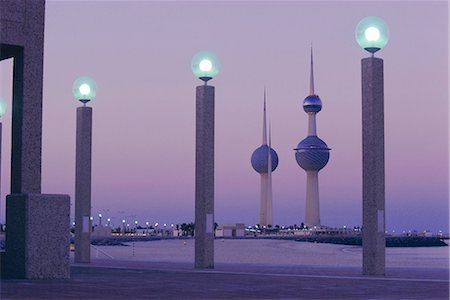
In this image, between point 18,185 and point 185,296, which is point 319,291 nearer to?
point 185,296

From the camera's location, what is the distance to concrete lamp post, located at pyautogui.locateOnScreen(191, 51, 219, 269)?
2848 cm

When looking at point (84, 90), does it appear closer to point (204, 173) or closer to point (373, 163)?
point (204, 173)

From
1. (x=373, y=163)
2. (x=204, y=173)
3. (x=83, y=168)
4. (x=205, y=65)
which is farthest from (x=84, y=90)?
(x=373, y=163)

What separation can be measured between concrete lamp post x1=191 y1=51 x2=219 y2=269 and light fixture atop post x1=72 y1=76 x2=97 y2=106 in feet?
17.6

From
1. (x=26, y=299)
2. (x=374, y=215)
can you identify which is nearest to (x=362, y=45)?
(x=374, y=215)

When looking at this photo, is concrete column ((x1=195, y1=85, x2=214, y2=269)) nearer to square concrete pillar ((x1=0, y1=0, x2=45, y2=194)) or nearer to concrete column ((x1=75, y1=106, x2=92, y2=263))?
concrete column ((x1=75, y1=106, x2=92, y2=263))

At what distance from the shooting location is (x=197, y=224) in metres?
28.9

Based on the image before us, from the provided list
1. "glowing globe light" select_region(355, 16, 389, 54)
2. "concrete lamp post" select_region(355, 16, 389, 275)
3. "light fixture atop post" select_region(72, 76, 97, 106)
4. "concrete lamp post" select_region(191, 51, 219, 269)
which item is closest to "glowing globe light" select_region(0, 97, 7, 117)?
"light fixture atop post" select_region(72, 76, 97, 106)

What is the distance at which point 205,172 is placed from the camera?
1121 inches

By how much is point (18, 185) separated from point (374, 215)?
1030 cm

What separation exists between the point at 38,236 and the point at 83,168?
47.0 feet

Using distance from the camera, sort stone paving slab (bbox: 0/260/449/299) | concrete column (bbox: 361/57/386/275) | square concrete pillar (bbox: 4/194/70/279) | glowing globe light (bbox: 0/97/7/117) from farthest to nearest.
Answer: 1. glowing globe light (bbox: 0/97/7/117)
2. concrete column (bbox: 361/57/386/275)
3. square concrete pillar (bbox: 4/194/70/279)
4. stone paving slab (bbox: 0/260/449/299)

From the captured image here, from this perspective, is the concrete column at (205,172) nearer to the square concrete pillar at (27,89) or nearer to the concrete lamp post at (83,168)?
the concrete lamp post at (83,168)

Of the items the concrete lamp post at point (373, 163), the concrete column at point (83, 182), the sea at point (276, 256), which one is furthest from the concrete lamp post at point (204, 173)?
the sea at point (276, 256)
